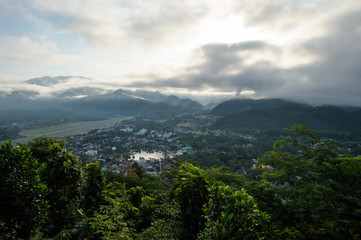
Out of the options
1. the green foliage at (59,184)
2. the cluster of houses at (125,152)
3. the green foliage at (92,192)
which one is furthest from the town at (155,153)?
the green foliage at (92,192)

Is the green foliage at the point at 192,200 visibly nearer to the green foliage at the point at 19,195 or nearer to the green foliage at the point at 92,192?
the green foliage at the point at 92,192

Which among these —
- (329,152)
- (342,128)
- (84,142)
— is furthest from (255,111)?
(329,152)

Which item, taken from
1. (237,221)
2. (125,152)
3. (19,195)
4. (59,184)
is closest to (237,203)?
(237,221)

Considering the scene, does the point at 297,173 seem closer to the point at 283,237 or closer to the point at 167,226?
the point at 283,237

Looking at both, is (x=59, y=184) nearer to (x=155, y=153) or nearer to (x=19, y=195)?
(x=19, y=195)

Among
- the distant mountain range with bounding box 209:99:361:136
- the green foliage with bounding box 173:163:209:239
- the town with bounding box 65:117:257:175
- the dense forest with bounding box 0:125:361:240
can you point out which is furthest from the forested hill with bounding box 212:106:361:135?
the green foliage with bounding box 173:163:209:239
